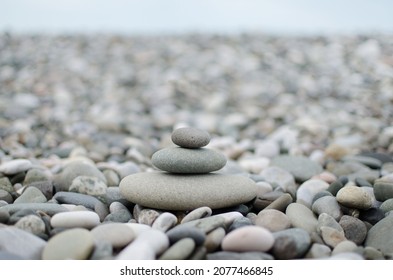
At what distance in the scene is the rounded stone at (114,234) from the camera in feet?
5.82

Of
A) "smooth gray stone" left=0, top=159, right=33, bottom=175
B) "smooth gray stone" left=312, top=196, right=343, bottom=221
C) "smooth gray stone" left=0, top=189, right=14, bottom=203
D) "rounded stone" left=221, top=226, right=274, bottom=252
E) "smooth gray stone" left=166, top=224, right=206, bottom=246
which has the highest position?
"smooth gray stone" left=0, top=159, right=33, bottom=175

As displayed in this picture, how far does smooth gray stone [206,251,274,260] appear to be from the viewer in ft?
5.59

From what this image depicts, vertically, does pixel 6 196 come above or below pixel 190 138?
below

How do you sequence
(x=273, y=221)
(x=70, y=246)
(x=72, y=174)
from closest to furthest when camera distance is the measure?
1. (x=70, y=246)
2. (x=273, y=221)
3. (x=72, y=174)

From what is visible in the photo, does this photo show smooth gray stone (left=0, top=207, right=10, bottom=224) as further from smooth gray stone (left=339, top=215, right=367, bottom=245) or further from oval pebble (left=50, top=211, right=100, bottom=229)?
smooth gray stone (left=339, top=215, right=367, bottom=245)

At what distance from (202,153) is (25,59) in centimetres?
617

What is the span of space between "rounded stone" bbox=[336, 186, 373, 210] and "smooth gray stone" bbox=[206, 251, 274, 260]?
64 centimetres

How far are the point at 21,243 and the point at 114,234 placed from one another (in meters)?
0.38

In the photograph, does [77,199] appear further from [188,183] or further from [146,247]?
[146,247]

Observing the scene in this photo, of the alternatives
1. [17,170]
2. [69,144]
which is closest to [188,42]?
[69,144]

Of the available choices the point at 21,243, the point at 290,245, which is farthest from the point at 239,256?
the point at 21,243

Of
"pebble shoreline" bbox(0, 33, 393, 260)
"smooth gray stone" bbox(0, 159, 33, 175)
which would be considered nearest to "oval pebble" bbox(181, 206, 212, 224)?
"pebble shoreline" bbox(0, 33, 393, 260)

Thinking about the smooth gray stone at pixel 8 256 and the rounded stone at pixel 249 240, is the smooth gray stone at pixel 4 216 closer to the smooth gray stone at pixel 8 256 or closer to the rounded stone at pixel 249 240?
the smooth gray stone at pixel 8 256

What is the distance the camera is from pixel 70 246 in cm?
166
